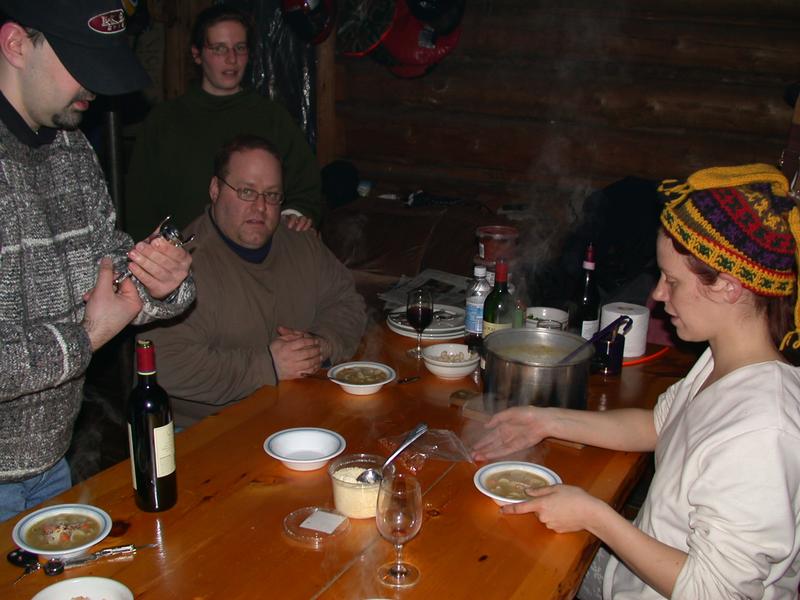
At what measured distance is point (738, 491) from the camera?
1636 mm

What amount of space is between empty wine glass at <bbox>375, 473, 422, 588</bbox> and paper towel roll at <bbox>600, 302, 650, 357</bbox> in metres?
1.55

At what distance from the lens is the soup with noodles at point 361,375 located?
260cm

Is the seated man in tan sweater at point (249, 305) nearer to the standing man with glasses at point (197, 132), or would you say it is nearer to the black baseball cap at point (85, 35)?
the standing man with glasses at point (197, 132)

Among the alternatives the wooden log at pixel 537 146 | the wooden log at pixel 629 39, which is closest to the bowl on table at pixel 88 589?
the wooden log at pixel 537 146

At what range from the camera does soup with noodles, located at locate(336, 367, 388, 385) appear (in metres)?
2.60

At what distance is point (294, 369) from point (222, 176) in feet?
2.91

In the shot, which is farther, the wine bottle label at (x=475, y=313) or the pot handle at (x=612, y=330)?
the wine bottle label at (x=475, y=313)

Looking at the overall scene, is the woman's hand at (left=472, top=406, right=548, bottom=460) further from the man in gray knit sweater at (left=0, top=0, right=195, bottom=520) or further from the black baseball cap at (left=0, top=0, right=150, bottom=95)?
the black baseball cap at (left=0, top=0, right=150, bottom=95)

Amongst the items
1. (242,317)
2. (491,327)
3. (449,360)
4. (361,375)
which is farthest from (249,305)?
(491,327)

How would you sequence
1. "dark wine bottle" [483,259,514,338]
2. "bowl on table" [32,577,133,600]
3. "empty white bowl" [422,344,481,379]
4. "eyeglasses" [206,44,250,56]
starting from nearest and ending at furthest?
"bowl on table" [32,577,133,600], "empty white bowl" [422,344,481,379], "dark wine bottle" [483,259,514,338], "eyeglasses" [206,44,250,56]

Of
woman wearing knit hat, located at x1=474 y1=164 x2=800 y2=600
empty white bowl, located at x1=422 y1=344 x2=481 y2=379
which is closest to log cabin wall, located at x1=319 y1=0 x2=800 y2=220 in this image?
empty white bowl, located at x1=422 y1=344 x2=481 y2=379

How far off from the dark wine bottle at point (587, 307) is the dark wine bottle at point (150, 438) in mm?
1744

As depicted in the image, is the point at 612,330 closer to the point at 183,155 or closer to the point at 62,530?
the point at 62,530

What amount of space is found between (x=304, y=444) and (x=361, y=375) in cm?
51
